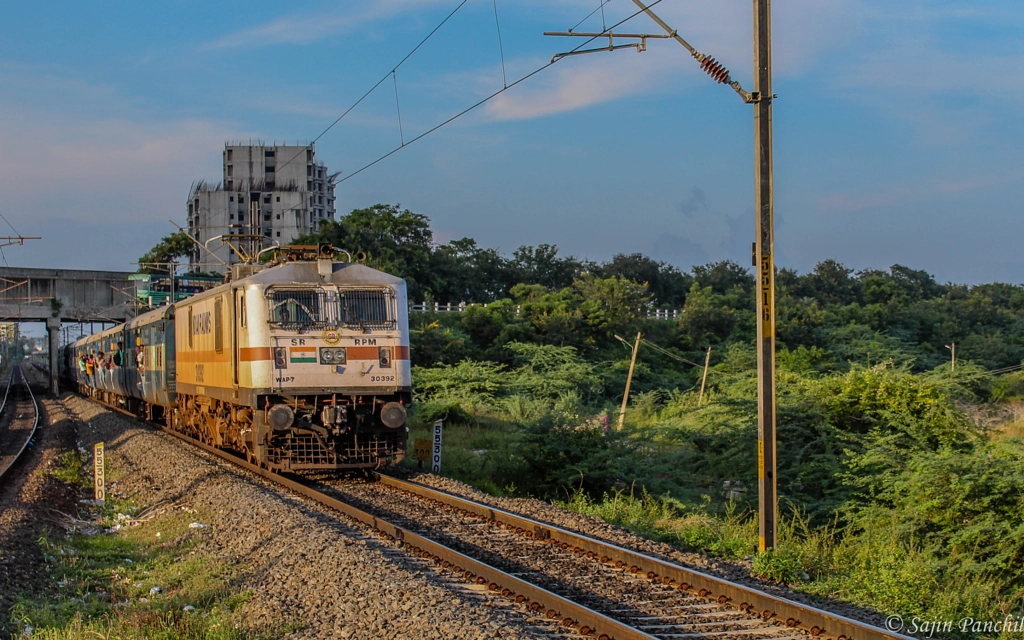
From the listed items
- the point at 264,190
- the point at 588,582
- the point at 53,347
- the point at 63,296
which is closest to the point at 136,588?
the point at 588,582

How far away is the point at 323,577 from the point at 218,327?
8.98 metres

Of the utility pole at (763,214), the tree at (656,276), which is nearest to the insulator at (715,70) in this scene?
the utility pole at (763,214)

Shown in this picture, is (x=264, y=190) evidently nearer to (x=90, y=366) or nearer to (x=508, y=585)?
A: (x=90, y=366)

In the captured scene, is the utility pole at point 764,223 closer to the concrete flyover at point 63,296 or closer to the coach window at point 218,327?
the coach window at point 218,327

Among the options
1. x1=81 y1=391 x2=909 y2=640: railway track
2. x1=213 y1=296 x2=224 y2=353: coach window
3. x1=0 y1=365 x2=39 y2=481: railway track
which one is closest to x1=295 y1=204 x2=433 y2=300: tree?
x1=0 y1=365 x2=39 y2=481: railway track

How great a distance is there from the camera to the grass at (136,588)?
291 inches

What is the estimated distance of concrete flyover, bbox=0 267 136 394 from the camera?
58000 millimetres

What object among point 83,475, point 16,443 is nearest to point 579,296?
point 16,443

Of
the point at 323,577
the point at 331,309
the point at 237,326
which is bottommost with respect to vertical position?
the point at 323,577

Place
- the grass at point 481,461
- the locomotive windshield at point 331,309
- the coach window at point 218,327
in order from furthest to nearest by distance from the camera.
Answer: the grass at point 481,461 → the coach window at point 218,327 → the locomotive windshield at point 331,309

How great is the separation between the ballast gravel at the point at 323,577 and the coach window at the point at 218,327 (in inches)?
94.2

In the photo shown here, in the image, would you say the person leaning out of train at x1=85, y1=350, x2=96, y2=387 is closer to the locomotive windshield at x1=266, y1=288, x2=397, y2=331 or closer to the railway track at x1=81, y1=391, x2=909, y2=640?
the locomotive windshield at x1=266, y1=288, x2=397, y2=331

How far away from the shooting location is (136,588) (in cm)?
925

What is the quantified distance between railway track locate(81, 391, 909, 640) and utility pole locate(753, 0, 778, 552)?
1879 mm
